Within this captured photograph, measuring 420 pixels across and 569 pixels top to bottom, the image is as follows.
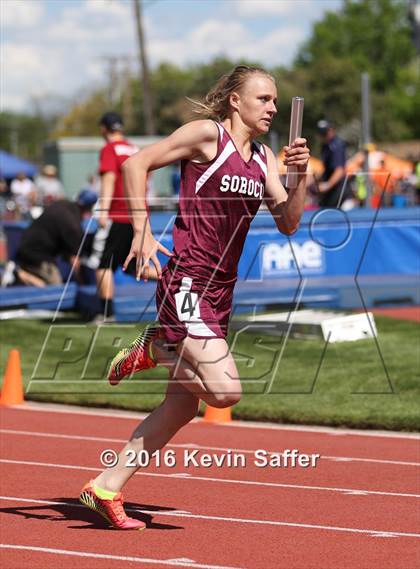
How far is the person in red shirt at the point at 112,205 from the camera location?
1187cm

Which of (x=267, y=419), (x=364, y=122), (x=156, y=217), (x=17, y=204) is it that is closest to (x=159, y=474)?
(x=267, y=419)

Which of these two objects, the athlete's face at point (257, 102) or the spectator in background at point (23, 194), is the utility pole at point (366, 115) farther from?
the spectator in background at point (23, 194)

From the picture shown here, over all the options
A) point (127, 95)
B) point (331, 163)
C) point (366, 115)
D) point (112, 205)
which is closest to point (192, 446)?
point (112, 205)

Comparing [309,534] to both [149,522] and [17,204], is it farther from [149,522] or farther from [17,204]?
[17,204]

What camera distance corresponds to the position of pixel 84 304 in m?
14.9

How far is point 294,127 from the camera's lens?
5.43 metres

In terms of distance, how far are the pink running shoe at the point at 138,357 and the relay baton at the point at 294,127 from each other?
0.93 m

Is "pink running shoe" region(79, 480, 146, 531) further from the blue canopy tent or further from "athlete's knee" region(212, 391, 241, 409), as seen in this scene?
the blue canopy tent

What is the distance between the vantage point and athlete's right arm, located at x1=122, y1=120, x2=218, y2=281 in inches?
203

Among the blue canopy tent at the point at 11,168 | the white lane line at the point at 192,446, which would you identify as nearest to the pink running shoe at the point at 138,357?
the white lane line at the point at 192,446

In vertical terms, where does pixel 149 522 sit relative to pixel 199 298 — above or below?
below

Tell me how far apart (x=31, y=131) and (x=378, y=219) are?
13007 centimetres

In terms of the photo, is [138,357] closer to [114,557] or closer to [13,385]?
[114,557]

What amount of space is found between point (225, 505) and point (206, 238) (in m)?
1.63
